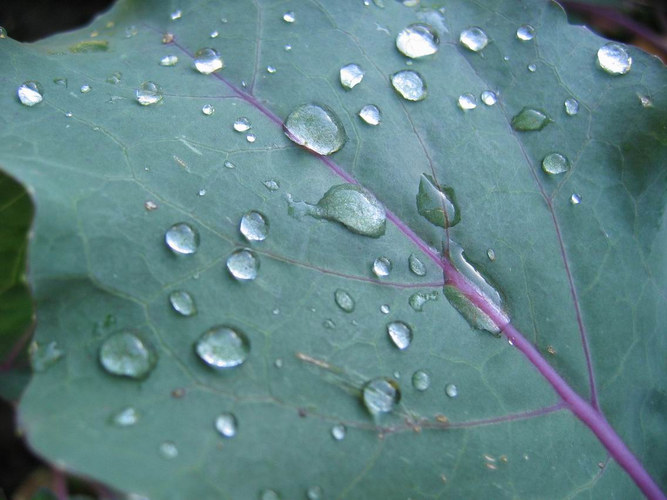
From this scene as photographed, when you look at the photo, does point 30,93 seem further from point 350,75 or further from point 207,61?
point 350,75

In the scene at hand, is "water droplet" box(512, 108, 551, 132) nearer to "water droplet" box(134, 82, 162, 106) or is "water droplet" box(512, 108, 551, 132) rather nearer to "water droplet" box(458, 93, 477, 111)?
"water droplet" box(458, 93, 477, 111)

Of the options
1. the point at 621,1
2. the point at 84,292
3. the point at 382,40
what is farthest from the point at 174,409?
the point at 621,1

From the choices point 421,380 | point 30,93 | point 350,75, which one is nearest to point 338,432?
point 421,380

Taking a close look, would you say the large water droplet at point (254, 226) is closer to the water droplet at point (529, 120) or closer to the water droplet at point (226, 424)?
the water droplet at point (226, 424)

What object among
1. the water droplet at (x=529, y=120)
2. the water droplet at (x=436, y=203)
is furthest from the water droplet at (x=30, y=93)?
the water droplet at (x=529, y=120)

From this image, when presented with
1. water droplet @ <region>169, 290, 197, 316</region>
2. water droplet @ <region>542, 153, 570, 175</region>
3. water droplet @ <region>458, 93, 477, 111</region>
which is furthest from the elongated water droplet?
water droplet @ <region>169, 290, 197, 316</region>
